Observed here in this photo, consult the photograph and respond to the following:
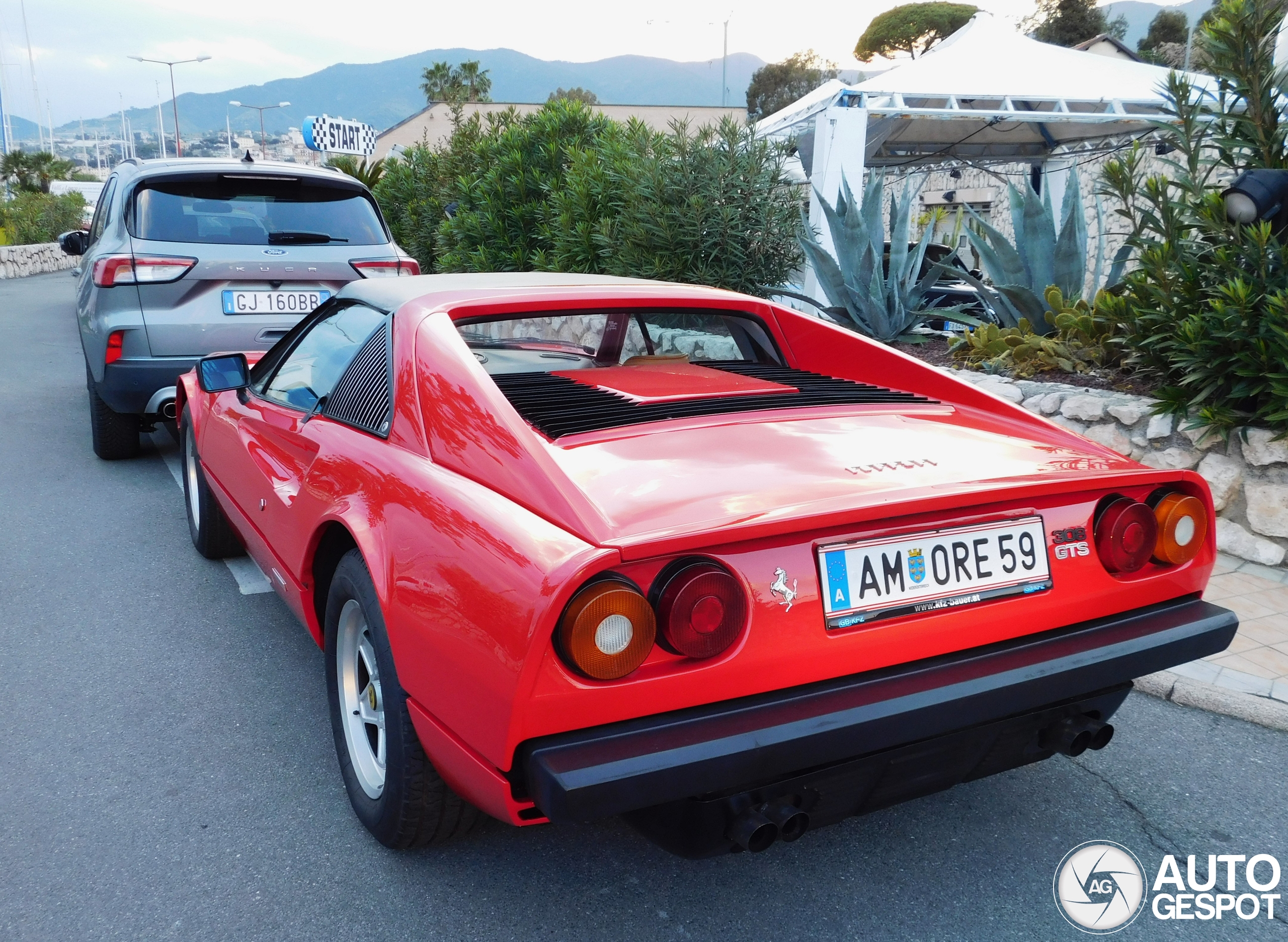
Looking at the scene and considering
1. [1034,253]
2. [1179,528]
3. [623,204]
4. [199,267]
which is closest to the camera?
[1179,528]

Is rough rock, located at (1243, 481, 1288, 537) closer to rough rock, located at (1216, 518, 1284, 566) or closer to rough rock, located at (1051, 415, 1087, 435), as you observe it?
rough rock, located at (1216, 518, 1284, 566)

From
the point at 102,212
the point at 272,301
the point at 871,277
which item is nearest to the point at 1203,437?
the point at 871,277

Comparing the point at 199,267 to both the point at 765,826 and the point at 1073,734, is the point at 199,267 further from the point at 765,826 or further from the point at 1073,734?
the point at 1073,734

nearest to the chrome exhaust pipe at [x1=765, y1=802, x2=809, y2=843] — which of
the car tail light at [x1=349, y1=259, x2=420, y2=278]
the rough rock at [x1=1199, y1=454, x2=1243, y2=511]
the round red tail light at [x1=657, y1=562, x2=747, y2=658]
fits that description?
the round red tail light at [x1=657, y1=562, x2=747, y2=658]

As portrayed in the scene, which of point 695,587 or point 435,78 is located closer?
point 695,587

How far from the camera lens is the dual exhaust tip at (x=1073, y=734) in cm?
213

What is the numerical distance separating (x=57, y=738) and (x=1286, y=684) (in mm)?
3955

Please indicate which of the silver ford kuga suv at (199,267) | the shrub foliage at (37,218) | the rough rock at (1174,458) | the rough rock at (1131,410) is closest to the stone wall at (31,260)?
the shrub foliage at (37,218)

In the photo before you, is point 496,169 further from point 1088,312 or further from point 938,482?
point 938,482

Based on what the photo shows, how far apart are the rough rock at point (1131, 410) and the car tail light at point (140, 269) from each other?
Result: 5094 millimetres

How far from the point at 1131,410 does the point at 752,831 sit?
→ 400 centimetres

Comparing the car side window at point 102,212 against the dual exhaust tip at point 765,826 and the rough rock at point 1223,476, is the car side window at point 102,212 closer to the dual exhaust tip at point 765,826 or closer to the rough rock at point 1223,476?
the dual exhaust tip at point 765,826

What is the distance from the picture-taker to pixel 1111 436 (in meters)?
5.02

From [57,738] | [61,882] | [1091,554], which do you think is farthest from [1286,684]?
[57,738]
